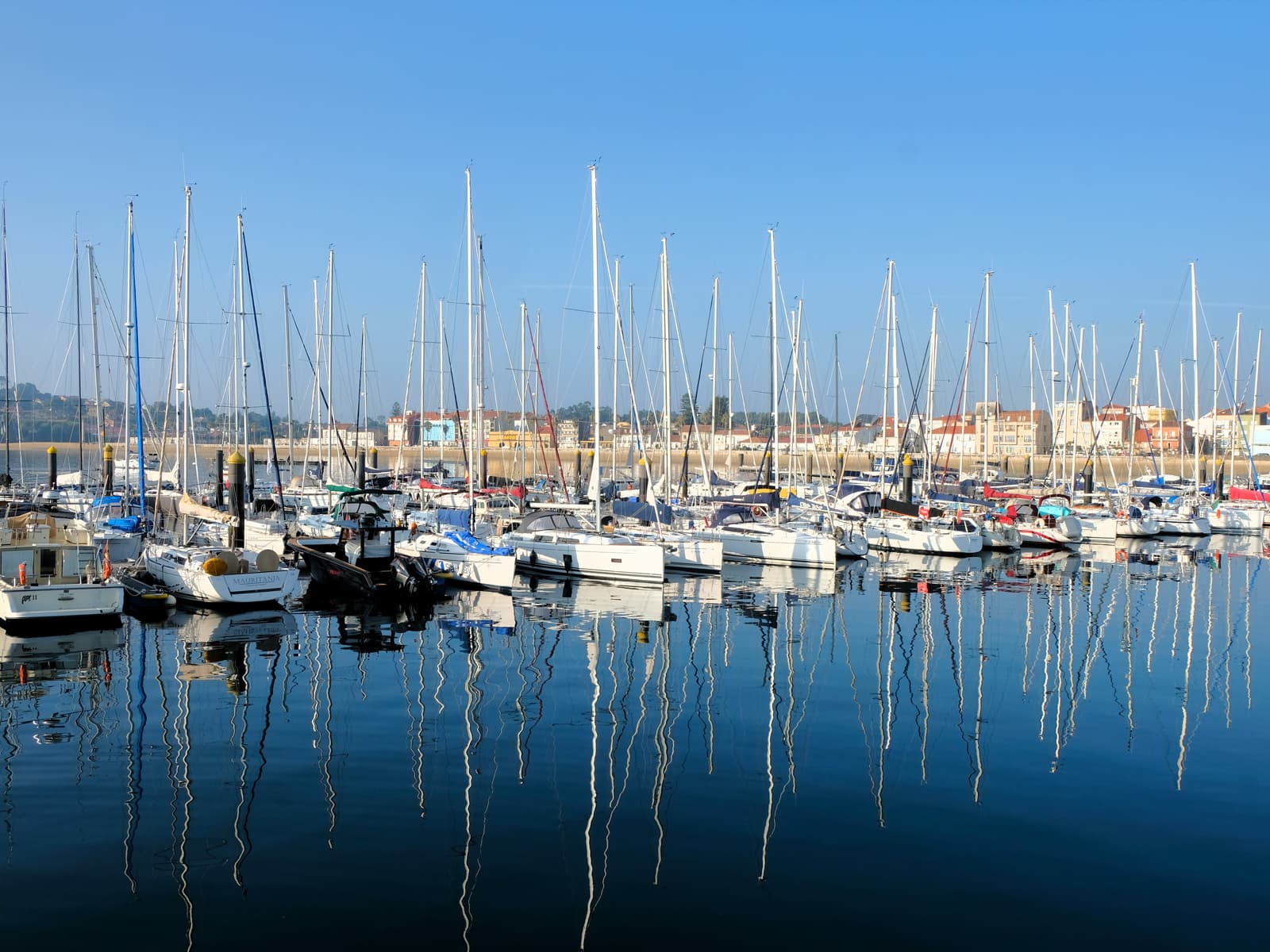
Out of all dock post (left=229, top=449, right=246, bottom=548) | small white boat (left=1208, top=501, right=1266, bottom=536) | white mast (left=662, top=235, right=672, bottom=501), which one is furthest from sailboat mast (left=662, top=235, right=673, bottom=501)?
small white boat (left=1208, top=501, right=1266, bottom=536)

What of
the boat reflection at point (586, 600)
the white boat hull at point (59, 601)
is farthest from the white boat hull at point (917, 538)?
the white boat hull at point (59, 601)

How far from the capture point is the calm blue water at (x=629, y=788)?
9727mm

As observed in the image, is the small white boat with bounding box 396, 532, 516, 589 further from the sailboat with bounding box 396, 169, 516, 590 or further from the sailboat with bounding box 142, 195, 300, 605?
the sailboat with bounding box 142, 195, 300, 605

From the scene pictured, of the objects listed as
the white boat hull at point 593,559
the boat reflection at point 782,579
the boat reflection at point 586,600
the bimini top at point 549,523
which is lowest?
the boat reflection at point 782,579

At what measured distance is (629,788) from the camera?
1325 cm

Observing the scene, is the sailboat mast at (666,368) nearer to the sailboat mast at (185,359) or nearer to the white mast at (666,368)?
the white mast at (666,368)

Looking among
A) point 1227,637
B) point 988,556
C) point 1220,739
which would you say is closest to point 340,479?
point 988,556

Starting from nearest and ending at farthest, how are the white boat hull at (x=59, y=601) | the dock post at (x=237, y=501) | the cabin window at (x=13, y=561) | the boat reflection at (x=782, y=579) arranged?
the white boat hull at (x=59, y=601) < the cabin window at (x=13, y=561) < the dock post at (x=237, y=501) < the boat reflection at (x=782, y=579)

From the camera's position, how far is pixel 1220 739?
16.0 meters

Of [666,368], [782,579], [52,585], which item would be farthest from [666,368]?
[52,585]

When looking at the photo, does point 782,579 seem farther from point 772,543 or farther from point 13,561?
point 13,561

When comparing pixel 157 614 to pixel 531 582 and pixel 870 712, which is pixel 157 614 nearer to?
pixel 531 582

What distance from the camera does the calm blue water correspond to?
973 cm

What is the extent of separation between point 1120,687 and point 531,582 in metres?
17.6
